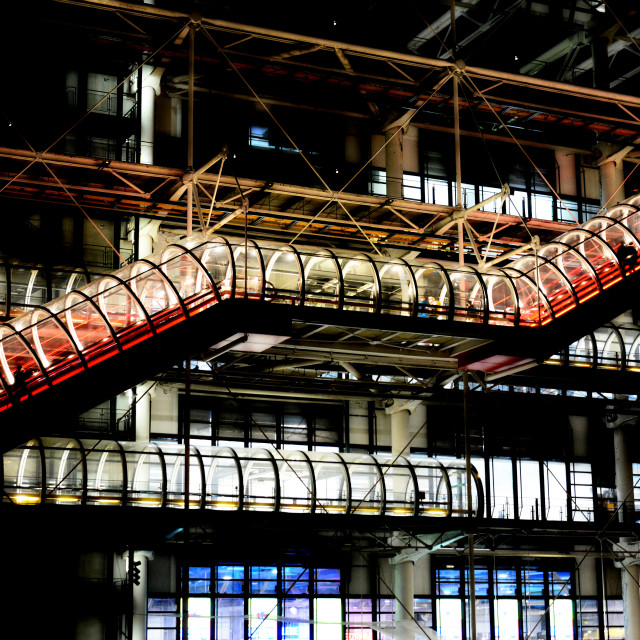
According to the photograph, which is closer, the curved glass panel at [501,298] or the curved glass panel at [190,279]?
the curved glass panel at [190,279]

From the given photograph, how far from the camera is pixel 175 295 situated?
20500 millimetres

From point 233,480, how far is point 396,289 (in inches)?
255

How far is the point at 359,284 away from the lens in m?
22.6

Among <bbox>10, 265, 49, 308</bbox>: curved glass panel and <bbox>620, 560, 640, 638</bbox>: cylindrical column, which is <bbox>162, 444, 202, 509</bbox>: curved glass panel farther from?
<bbox>620, 560, 640, 638</bbox>: cylindrical column

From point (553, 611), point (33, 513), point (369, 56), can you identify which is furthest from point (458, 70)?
point (553, 611)

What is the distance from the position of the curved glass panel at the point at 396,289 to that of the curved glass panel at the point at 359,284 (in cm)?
17

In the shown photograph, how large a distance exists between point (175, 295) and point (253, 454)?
748 cm

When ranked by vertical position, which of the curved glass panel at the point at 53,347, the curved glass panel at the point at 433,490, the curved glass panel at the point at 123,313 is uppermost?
the curved glass panel at the point at 123,313

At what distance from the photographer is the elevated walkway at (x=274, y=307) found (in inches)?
775

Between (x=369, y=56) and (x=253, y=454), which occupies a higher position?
(x=369, y=56)

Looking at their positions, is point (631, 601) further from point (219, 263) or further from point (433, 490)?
point (219, 263)

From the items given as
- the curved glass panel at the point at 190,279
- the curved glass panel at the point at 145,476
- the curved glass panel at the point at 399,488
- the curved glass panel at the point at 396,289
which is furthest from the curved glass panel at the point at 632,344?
the curved glass panel at the point at 190,279

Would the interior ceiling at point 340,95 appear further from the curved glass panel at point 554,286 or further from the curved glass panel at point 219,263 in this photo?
the curved glass panel at point 554,286

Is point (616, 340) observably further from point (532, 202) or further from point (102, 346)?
point (102, 346)
